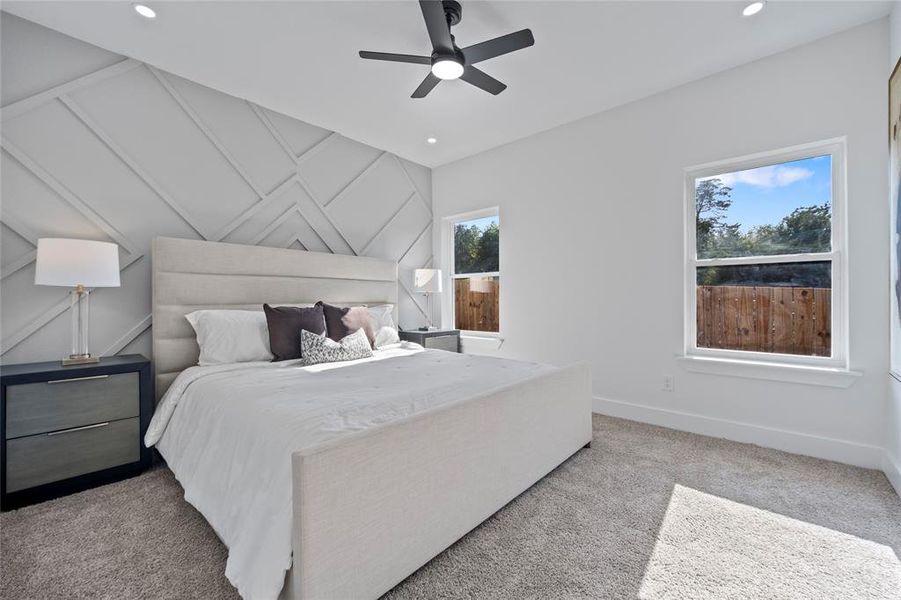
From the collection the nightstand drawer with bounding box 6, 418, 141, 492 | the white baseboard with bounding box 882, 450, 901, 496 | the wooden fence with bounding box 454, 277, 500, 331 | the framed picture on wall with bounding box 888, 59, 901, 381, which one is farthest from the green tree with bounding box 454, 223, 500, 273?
the nightstand drawer with bounding box 6, 418, 141, 492

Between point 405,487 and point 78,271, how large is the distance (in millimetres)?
2269

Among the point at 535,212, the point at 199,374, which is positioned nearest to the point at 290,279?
the point at 199,374

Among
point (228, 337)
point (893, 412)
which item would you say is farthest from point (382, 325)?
point (893, 412)

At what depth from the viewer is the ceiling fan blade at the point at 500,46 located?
1.99m

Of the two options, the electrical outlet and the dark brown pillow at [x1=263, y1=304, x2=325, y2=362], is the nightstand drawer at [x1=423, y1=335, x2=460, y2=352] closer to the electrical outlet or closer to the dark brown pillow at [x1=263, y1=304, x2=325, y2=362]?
the dark brown pillow at [x1=263, y1=304, x2=325, y2=362]

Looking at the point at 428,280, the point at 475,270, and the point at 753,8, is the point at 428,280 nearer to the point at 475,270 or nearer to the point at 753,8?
the point at 475,270

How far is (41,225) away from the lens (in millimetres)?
2348

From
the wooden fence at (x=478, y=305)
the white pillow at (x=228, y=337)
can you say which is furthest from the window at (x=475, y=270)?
the white pillow at (x=228, y=337)

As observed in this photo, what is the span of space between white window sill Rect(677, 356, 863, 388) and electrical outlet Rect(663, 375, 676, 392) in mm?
135

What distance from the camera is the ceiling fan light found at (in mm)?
2164

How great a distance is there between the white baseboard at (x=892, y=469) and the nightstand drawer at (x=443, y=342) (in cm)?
327

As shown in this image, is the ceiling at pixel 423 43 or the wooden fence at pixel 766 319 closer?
the ceiling at pixel 423 43

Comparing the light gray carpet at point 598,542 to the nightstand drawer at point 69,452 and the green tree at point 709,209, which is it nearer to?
the nightstand drawer at point 69,452

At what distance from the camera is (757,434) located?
273 centimetres
